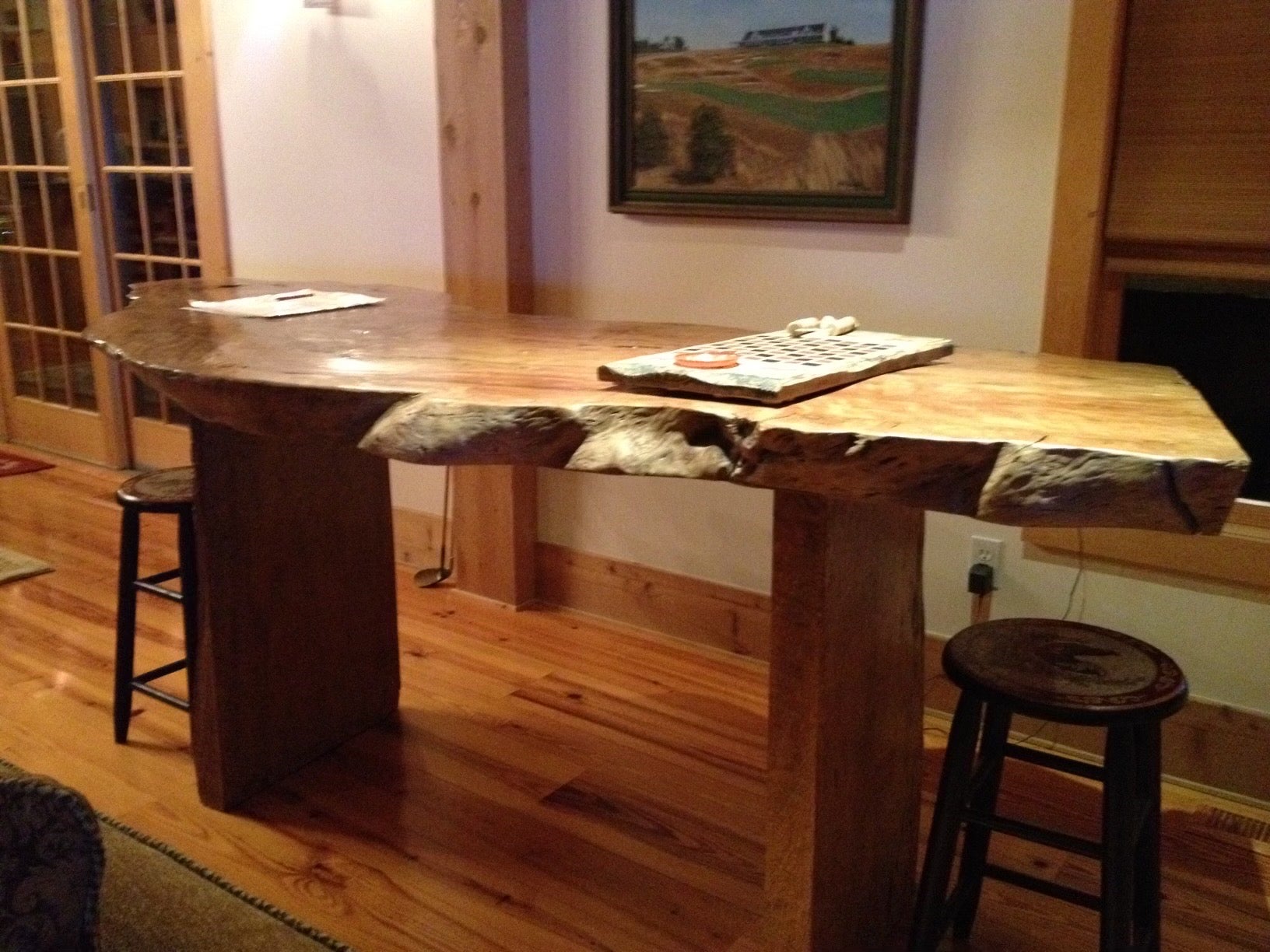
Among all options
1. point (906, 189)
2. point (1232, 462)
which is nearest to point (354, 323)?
point (906, 189)

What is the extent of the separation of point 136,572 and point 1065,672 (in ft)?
6.19

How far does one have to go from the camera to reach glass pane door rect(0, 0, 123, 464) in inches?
176

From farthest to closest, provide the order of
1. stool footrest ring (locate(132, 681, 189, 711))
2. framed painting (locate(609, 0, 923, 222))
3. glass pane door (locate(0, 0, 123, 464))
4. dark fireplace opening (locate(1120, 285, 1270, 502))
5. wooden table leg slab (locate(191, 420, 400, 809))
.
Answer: glass pane door (locate(0, 0, 123, 464)), framed painting (locate(609, 0, 923, 222)), stool footrest ring (locate(132, 681, 189, 711)), dark fireplace opening (locate(1120, 285, 1270, 502)), wooden table leg slab (locate(191, 420, 400, 809))

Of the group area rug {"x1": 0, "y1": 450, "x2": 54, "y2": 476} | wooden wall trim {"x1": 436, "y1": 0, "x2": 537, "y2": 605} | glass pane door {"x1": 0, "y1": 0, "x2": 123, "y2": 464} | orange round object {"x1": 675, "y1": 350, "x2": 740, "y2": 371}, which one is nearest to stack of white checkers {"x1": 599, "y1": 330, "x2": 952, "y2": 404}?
orange round object {"x1": 675, "y1": 350, "x2": 740, "y2": 371}

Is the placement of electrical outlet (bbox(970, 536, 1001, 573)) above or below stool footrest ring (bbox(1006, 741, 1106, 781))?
above

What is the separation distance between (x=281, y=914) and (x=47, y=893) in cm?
107

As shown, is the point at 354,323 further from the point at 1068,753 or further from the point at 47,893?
the point at 1068,753

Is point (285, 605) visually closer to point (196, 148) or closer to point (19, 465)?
point (196, 148)

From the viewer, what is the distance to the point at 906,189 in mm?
2416

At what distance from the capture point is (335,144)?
346 cm

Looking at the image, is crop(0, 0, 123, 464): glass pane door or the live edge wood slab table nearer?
the live edge wood slab table

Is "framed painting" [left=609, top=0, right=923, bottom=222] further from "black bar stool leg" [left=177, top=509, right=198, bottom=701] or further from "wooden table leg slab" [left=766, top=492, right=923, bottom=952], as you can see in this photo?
"black bar stool leg" [left=177, top=509, right=198, bottom=701]

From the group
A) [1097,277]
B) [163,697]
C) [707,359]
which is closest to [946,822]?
[707,359]

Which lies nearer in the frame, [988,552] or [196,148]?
[988,552]
